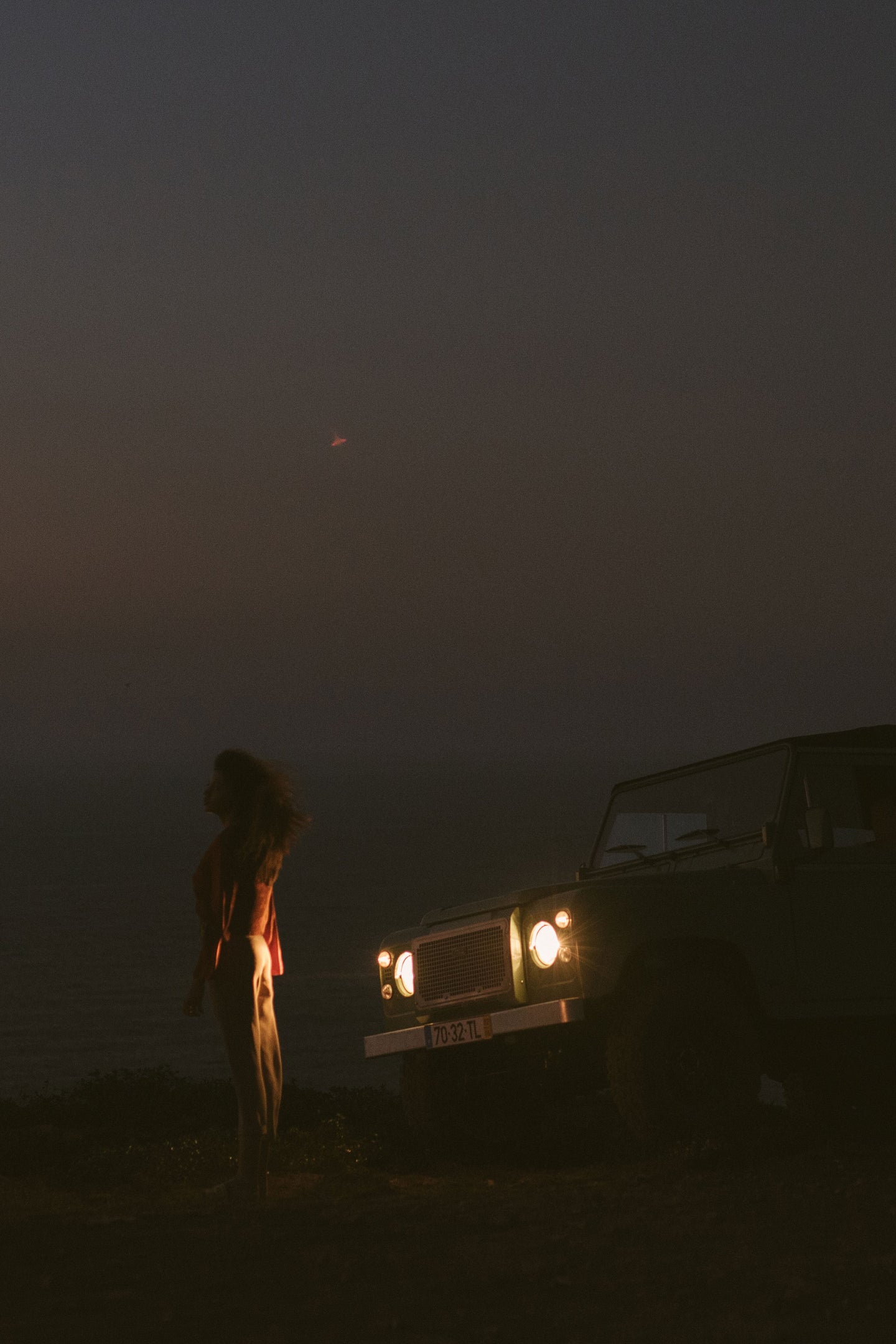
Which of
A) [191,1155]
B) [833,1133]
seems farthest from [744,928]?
[191,1155]

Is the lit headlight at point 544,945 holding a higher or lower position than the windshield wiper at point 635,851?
lower

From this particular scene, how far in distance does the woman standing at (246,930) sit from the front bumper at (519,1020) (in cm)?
104

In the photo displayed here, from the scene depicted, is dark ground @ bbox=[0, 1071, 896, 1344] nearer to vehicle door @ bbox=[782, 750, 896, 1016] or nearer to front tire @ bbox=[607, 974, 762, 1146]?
front tire @ bbox=[607, 974, 762, 1146]

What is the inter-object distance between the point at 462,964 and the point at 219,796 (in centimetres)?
223

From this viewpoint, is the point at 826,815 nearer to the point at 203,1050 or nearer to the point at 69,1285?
the point at 69,1285

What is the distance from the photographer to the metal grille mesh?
7902 mm

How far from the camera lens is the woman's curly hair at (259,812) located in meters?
6.40

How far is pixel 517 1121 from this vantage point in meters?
8.95

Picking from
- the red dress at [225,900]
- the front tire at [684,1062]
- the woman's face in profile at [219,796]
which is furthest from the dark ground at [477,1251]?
the woman's face in profile at [219,796]

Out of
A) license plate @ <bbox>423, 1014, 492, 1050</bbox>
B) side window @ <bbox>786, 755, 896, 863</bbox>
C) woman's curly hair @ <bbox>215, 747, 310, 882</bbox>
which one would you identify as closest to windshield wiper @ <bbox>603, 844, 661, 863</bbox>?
side window @ <bbox>786, 755, 896, 863</bbox>

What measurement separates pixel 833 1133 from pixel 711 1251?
3.55 m

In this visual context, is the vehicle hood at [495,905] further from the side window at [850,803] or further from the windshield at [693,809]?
the side window at [850,803]

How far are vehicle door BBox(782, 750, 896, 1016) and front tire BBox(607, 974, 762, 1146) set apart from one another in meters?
0.62

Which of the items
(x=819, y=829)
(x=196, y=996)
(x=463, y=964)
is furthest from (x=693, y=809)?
(x=196, y=996)
